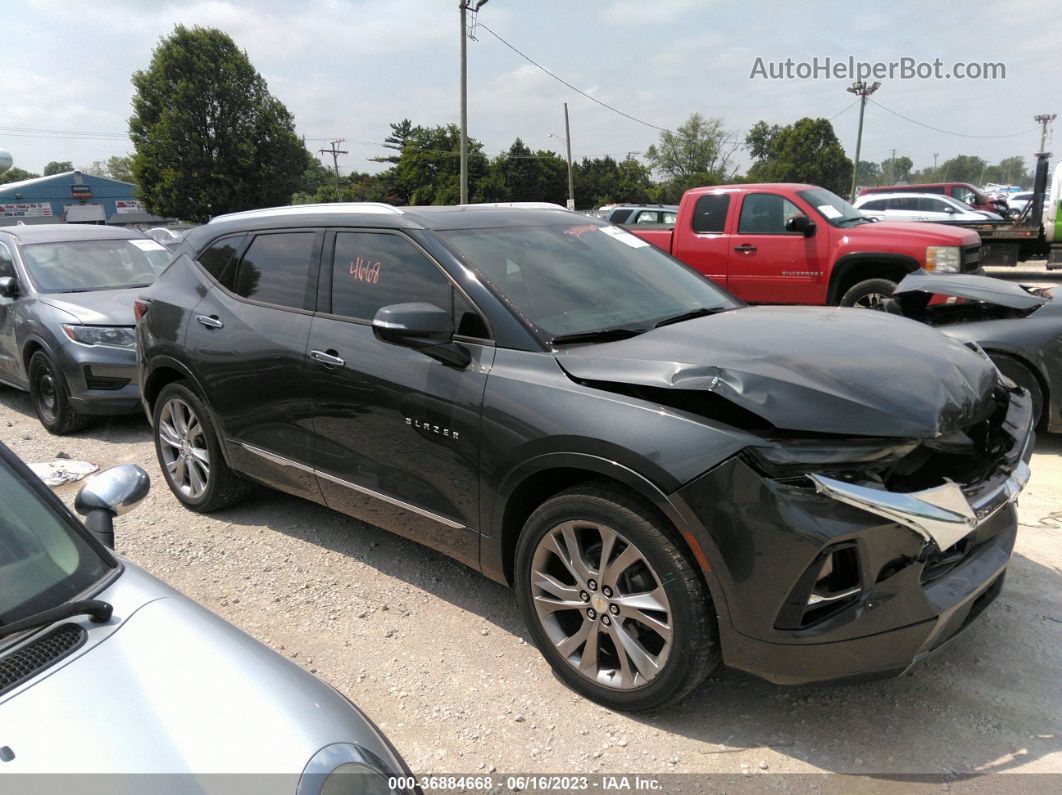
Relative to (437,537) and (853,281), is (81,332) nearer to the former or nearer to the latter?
(437,537)

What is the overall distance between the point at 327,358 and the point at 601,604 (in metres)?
1.72

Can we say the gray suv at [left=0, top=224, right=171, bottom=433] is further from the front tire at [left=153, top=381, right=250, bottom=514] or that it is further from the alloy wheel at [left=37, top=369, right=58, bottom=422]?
the front tire at [left=153, top=381, right=250, bottom=514]

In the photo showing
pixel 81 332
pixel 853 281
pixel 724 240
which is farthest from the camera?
pixel 724 240

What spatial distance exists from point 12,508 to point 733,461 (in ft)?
6.42

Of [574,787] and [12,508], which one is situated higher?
[12,508]

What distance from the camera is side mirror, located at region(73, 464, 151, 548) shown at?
2.16 metres

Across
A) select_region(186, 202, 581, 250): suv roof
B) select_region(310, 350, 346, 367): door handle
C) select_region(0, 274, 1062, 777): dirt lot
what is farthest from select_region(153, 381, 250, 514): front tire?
select_region(310, 350, 346, 367): door handle

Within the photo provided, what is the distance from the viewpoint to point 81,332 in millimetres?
6176

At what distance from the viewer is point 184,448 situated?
450 cm

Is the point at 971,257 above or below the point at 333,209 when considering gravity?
below

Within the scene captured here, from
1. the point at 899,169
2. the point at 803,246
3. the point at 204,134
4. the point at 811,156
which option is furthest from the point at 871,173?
the point at 803,246

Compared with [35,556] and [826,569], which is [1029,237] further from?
[35,556]

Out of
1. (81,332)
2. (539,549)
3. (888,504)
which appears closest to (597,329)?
(539,549)

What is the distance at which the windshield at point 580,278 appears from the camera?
3094 millimetres
